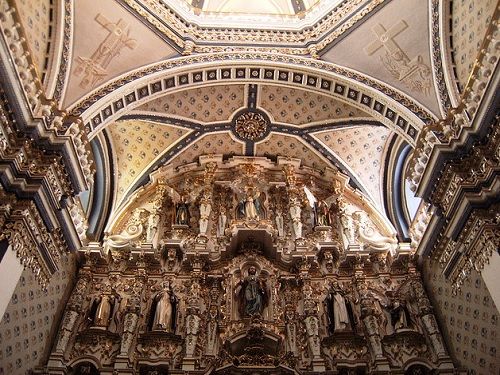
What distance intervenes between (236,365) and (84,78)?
7117mm

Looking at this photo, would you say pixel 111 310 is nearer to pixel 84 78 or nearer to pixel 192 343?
pixel 192 343

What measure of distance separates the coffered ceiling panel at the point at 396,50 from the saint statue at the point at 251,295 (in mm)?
5690

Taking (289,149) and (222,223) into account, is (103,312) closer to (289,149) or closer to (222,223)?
(222,223)

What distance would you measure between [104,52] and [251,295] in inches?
262

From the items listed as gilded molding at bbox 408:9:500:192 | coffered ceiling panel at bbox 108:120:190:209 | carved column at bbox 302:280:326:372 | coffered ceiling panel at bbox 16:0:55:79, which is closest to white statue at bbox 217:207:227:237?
Answer: coffered ceiling panel at bbox 108:120:190:209

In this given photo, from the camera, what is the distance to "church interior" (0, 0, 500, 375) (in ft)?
29.2

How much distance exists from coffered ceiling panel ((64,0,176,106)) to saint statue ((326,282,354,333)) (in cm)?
719

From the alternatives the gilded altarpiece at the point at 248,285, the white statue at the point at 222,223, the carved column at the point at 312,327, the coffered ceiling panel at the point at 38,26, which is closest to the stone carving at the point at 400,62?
the gilded altarpiece at the point at 248,285

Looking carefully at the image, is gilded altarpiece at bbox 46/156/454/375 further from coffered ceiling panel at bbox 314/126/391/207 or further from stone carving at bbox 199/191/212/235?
coffered ceiling panel at bbox 314/126/391/207

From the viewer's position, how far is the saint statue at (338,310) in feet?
36.7

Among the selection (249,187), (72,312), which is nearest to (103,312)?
(72,312)

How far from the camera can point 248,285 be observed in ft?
39.1

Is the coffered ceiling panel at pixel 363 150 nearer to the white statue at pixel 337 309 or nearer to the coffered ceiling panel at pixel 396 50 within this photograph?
the coffered ceiling panel at pixel 396 50

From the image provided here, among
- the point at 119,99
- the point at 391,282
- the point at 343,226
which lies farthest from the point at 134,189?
the point at 391,282
